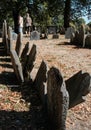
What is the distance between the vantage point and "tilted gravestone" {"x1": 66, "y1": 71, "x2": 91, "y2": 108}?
5.01 m

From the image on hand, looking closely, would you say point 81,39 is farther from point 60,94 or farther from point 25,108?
point 60,94

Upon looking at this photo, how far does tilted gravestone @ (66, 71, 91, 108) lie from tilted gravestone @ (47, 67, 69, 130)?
337 millimetres

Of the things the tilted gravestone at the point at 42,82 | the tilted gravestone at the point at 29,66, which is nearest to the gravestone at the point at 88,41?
the tilted gravestone at the point at 29,66

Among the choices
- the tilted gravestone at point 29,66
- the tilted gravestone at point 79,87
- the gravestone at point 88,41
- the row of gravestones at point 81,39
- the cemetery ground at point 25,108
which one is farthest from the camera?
the row of gravestones at point 81,39

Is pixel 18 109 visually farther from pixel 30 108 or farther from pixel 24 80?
pixel 24 80

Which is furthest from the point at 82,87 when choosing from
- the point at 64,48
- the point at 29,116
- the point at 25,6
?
the point at 25,6

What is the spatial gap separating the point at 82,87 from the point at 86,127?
2.77 feet

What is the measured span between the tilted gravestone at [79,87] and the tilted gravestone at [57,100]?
337 millimetres

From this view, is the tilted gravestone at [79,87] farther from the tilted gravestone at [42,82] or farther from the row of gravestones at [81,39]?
the row of gravestones at [81,39]

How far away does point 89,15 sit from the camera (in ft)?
124

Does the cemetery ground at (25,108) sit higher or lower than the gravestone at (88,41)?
lower

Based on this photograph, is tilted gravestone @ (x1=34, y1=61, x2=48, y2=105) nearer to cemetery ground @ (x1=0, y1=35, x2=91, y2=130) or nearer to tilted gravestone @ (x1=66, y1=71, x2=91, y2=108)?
cemetery ground @ (x1=0, y1=35, x2=91, y2=130)

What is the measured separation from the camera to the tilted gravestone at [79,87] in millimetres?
5011

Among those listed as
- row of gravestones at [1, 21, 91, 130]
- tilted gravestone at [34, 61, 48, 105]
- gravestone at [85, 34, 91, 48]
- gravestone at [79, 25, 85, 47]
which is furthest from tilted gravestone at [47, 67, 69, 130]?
gravestone at [79, 25, 85, 47]
